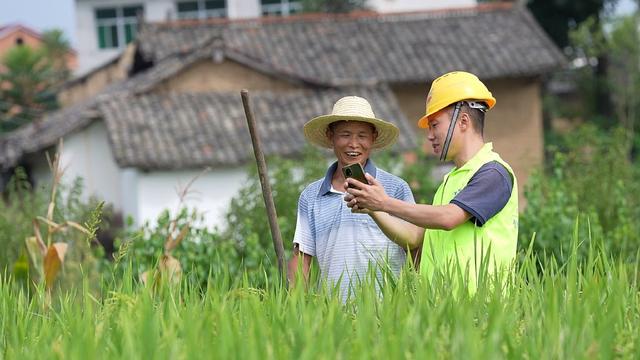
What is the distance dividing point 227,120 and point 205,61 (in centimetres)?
152

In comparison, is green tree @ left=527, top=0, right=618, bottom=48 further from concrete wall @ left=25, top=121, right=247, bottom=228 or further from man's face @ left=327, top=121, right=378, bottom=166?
man's face @ left=327, top=121, right=378, bottom=166

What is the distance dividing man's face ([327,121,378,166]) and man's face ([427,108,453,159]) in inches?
16.1

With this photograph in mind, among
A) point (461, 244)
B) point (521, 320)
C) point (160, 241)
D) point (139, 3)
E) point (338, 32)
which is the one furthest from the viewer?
point (139, 3)

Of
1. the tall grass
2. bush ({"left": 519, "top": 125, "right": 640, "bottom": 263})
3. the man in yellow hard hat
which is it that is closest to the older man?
the man in yellow hard hat

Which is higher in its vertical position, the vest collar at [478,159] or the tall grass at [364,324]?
the vest collar at [478,159]

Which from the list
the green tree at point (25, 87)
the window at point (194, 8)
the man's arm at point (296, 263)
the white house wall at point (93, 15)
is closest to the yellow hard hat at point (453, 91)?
the man's arm at point (296, 263)

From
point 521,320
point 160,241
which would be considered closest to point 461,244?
point 521,320

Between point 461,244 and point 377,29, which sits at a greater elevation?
point 377,29

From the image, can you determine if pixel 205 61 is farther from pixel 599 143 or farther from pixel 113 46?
pixel 113 46

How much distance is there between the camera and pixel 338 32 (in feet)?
87.8

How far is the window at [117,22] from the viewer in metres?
37.8

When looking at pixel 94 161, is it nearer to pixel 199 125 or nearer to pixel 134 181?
pixel 134 181

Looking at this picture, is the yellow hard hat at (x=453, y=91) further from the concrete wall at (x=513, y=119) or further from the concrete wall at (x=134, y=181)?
the concrete wall at (x=513, y=119)

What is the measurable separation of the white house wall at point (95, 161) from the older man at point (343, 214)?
17749mm
